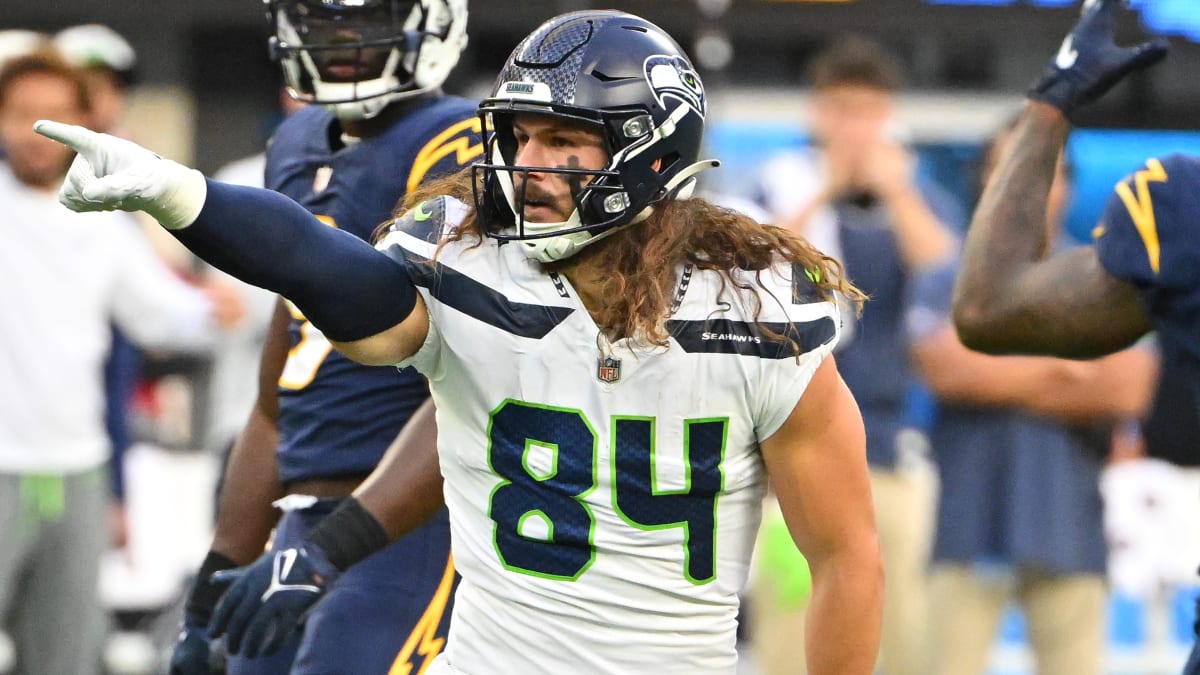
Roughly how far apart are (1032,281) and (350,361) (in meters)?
1.26

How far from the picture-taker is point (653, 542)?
9.11ft

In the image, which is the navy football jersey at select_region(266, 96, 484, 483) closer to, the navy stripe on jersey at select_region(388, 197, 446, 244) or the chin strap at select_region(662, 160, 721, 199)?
the navy stripe on jersey at select_region(388, 197, 446, 244)

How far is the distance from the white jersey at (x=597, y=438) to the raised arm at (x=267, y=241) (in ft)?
0.26

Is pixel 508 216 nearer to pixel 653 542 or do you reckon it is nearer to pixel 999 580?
pixel 653 542

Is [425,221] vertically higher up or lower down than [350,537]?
higher up

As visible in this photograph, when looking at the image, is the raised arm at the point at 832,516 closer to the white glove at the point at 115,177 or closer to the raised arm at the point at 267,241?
the raised arm at the point at 267,241

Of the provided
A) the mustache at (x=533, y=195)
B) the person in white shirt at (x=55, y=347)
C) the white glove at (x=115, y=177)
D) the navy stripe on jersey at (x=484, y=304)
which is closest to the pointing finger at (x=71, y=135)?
the white glove at (x=115, y=177)

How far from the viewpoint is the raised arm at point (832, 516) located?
280 centimetres

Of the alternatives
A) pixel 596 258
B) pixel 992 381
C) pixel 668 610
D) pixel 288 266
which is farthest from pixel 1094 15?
pixel 992 381

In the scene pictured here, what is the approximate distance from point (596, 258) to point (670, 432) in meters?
0.29

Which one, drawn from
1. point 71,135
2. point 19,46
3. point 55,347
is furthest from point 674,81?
point 19,46

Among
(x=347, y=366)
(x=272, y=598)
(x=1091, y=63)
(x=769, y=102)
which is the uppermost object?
(x=1091, y=63)

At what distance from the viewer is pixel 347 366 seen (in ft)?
11.6

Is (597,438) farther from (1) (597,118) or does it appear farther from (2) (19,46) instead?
(2) (19,46)
